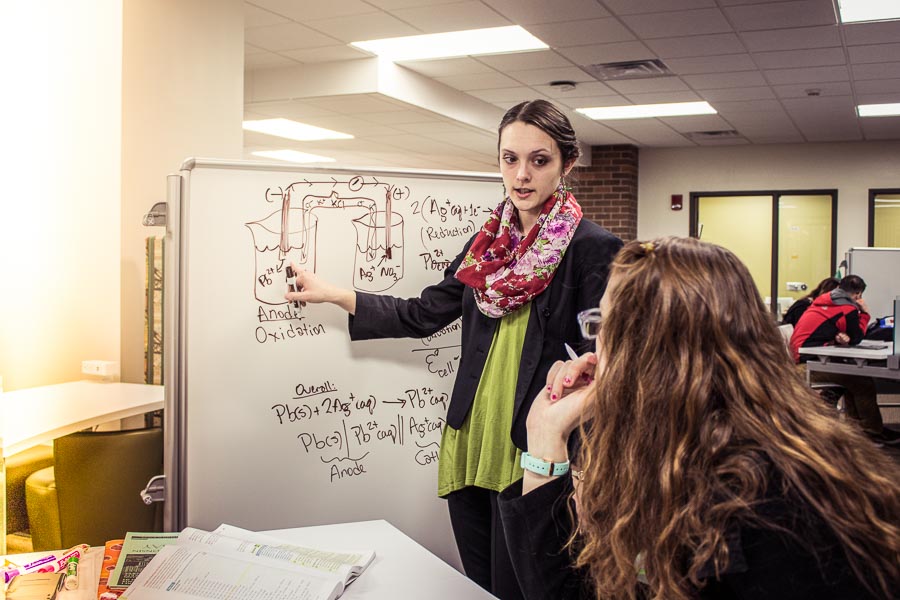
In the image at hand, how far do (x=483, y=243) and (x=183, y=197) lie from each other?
2.30 feet

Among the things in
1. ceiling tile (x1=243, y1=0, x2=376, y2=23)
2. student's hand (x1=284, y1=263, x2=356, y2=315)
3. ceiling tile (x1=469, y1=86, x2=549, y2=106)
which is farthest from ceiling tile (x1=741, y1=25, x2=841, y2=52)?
student's hand (x1=284, y1=263, x2=356, y2=315)

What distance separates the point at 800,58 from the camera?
5.14 metres

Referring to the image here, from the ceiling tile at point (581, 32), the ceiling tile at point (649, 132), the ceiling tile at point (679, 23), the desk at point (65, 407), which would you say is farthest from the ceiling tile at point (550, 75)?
the desk at point (65, 407)

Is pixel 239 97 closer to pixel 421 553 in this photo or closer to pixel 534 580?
pixel 421 553

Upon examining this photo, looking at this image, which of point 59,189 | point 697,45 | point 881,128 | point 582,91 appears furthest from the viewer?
point 881,128

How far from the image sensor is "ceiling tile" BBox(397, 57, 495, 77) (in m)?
5.41

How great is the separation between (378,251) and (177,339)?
1.76 ft

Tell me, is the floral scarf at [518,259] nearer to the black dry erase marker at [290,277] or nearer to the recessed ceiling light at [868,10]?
the black dry erase marker at [290,277]

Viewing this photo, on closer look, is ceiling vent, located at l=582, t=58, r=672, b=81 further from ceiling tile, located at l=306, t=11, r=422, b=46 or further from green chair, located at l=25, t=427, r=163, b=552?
green chair, located at l=25, t=427, r=163, b=552

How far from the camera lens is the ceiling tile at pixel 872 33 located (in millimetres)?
4434

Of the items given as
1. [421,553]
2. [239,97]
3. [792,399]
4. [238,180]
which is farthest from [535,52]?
[792,399]

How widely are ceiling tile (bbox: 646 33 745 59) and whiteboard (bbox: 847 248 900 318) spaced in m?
1.83

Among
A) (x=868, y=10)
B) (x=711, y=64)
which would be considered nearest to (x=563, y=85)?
(x=711, y=64)

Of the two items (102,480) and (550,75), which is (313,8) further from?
(102,480)
